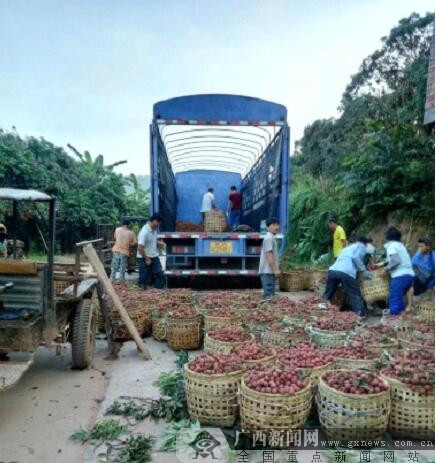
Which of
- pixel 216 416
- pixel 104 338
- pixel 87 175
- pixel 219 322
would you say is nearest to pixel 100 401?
pixel 216 416

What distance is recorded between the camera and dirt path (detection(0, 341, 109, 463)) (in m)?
3.38

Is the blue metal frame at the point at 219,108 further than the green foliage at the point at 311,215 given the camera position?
No

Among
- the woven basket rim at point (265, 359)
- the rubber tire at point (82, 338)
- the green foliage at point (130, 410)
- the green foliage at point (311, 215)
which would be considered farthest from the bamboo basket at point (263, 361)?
the green foliage at point (311, 215)

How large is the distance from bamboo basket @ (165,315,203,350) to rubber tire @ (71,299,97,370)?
42.4 inches

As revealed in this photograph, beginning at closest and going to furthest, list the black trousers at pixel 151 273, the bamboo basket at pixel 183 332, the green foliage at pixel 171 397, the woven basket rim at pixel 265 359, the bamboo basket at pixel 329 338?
the green foliage at pixel 171 397
the woven basket rim at pixel 265 359
the bamboo basket at pixel 329 338
the bamboo basket at pixel 183 332
the black trousers at pixel 151 273

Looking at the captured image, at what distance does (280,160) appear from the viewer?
9.77 m

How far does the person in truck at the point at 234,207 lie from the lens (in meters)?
13.3

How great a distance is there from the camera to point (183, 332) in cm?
591

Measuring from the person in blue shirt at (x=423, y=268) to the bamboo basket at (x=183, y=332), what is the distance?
390 centimetres

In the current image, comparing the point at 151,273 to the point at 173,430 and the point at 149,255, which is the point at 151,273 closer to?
the point at 149,255

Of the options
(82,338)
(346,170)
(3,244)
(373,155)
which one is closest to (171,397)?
(82,338)

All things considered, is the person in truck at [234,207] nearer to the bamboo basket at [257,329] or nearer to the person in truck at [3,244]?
the person in truck at [3,244]

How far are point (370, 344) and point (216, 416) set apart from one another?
1.77m

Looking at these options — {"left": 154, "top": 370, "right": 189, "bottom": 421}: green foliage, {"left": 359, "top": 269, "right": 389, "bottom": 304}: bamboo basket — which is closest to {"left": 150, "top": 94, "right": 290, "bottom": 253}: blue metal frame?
{"left": 359, "top": 269, "right": 389, "bottom": 304}: bamboo basket
